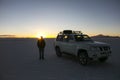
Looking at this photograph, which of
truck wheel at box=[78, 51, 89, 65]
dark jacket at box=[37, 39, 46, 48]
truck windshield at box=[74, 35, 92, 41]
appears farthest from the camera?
dark jacket at box=[37, 39, 46, 48]

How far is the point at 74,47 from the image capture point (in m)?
11.9

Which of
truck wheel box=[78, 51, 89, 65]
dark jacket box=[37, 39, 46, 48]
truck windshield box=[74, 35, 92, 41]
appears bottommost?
truck wheel box=[78, 51, 89, 65]

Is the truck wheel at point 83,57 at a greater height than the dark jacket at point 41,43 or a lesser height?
lesser

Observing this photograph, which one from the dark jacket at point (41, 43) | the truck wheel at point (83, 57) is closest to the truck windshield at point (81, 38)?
the truck wheel at point (83, 57)

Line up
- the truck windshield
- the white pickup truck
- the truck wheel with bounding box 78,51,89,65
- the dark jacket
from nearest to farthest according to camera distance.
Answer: the white pickup truck, the truck wheel with bounding box 78,51,89,65, the truck windshield, the dark jacket

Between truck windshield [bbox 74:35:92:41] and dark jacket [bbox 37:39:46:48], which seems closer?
truck windshield [bbox 74:35:92:41]

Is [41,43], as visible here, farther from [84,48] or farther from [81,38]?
[84,48]

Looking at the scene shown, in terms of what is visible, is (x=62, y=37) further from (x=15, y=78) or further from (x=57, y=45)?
(x=15, y=78)

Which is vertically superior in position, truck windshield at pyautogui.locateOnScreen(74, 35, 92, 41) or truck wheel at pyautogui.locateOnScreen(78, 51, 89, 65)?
truck windshield at pyautogui.locateOnScreen(74, 35, 92, 41)

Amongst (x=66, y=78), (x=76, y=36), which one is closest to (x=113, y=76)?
(x=66, y=78)

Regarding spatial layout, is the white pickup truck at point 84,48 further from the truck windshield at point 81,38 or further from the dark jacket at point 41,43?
the dark jacket at point 41,43

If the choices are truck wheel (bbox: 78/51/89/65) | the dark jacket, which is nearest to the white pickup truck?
truck wheel (bbox: 78/51/89/65)

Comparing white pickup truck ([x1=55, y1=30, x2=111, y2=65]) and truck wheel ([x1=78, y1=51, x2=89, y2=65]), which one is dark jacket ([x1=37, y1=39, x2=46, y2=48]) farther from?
truck wheel ([x1=78, y1=51, x2=89, y2=65])

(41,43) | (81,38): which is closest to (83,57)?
(81,38)
